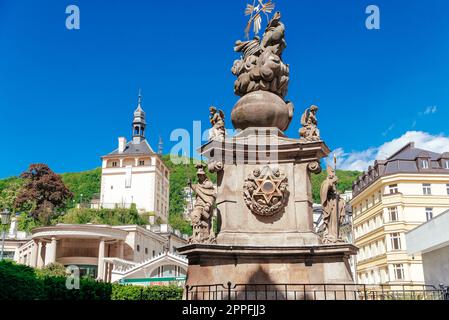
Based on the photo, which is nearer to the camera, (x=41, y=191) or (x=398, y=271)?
(x=398, y=271)

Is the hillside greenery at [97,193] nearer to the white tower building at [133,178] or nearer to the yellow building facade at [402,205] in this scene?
the yellow building facade at [402,205]

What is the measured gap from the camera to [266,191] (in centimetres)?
1255

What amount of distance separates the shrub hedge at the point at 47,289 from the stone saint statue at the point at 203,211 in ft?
9.23

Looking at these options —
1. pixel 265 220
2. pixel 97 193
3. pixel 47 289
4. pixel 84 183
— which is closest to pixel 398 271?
pixel 47 289

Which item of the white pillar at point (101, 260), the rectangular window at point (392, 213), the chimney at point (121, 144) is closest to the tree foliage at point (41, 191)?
the white pillar at point (101, 260)

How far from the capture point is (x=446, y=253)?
26.8m

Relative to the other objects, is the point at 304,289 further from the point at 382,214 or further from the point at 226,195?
the point at 382,214

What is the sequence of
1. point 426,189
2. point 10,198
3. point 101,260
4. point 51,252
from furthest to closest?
point 10,198, point 51,252, point 101,260, point 426,189

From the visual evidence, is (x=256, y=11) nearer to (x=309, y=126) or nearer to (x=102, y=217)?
(x=309, y=126)

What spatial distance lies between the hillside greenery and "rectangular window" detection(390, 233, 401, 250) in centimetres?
797

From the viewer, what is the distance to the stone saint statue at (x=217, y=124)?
13.4 m

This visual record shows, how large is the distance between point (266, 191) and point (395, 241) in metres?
35.3

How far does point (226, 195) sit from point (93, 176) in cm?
13282
